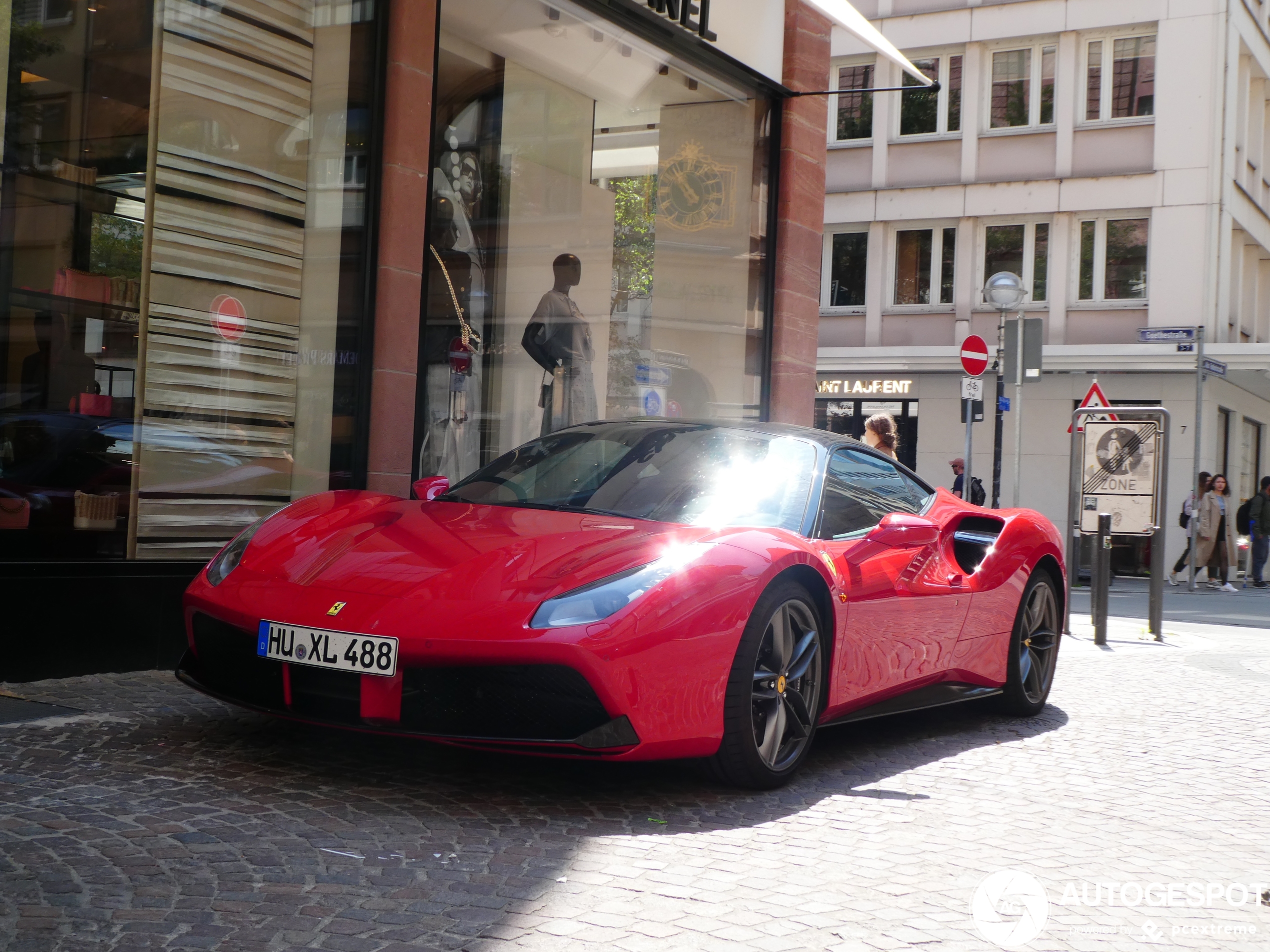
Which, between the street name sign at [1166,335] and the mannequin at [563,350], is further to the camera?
the street name sign at [1166,335]

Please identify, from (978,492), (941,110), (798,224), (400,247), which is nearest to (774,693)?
(400,247)

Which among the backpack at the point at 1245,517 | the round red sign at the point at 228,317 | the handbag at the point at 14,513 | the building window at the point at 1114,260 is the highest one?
the building window at the point at 1114,260

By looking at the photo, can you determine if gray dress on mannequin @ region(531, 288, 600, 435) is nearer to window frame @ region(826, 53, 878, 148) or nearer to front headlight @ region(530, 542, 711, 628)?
front headlight @ region(530, 542, 711, 628)

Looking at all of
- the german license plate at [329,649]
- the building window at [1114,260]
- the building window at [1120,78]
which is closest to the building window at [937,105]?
the building window at [1120,78]

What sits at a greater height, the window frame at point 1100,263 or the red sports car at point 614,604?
the window frame at point 1100,263

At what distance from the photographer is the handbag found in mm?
6281

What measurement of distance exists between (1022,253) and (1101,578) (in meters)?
17.3

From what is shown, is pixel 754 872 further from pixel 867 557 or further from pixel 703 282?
pixel 703 282

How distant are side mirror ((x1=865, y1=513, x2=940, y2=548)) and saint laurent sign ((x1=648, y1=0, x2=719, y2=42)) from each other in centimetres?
615

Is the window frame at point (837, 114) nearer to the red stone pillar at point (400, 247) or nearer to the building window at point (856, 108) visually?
the building window at point (856, 108)

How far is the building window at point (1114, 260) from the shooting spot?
2642 centimetres

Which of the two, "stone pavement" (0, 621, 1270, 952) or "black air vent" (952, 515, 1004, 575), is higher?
"black air vent" (952, 515, 1004, 575)

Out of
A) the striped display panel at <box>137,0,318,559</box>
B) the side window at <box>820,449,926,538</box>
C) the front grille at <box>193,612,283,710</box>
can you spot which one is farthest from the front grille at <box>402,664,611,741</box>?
the striped display panel at <box>137,0,318,559</box>

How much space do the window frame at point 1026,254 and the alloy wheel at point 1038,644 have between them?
69.4 ft
